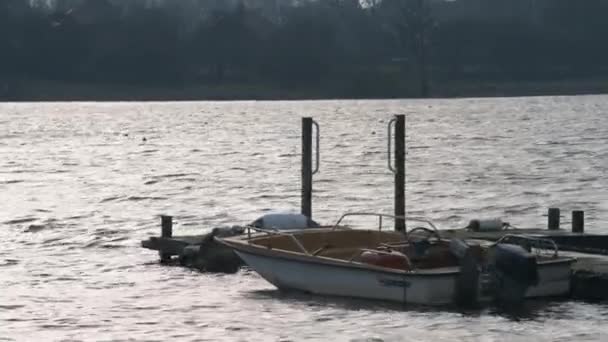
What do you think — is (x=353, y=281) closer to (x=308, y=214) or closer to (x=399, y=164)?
(x=399, y=164)

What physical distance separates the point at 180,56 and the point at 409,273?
164m

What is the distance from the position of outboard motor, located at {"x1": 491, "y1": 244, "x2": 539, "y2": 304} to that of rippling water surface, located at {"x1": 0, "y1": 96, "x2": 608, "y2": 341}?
360 millimetres

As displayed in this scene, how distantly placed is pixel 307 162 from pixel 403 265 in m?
9.70

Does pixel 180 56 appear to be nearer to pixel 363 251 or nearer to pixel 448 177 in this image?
pixel 448 177

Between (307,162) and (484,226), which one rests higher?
(307,162)

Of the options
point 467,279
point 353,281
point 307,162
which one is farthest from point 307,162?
point 467,279

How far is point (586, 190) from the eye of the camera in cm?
6088

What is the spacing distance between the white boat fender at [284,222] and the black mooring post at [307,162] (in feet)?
11.8

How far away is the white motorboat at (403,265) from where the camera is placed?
29031mm

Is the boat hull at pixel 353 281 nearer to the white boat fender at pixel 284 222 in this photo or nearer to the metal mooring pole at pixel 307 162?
the white boat fender at pixel 284 222

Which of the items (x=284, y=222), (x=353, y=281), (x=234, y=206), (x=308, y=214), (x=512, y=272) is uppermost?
(x=284, y=222)

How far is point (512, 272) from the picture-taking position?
2911 centimetres

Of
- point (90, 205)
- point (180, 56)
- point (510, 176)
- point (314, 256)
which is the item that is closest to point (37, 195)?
point (90, 205)

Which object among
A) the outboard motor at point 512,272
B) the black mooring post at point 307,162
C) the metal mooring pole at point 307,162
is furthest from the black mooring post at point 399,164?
the outboard motor at point 512,272
